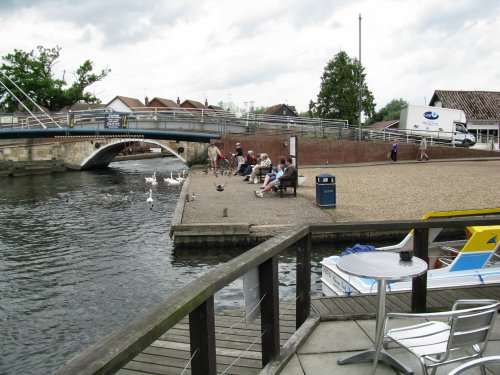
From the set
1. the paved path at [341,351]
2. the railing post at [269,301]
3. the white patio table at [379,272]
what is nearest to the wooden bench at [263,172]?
the paved path at [341,351]

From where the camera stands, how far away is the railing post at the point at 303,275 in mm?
3879

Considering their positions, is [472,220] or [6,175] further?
[6,175]

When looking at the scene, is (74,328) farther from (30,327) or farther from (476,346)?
(476,346)

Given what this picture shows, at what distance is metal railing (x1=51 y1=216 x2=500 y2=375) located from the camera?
172 centimetres

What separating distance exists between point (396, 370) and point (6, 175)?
40.8 m

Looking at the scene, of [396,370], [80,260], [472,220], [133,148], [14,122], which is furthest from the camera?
[133,148]

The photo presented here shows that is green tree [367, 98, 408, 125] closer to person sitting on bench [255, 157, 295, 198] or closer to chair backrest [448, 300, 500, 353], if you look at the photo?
person sitting on bench [255, 157, 295, 198]

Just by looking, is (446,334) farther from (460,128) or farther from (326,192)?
(460,128)

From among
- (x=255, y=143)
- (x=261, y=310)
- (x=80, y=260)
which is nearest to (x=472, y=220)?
(x=261, y=310)

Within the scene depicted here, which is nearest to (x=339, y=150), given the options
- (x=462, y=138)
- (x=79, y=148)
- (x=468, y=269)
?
(x=462, y=138)

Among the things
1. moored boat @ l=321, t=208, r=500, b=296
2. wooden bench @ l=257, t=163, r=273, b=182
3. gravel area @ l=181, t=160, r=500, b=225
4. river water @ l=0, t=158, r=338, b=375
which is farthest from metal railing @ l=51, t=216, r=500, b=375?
wooden bench @ l=257, t=163, r=273, b=182

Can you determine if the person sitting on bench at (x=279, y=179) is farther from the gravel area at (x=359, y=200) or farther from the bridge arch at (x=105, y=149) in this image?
the bridge arch at (x=105, y=149)

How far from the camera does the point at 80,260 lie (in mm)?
11312

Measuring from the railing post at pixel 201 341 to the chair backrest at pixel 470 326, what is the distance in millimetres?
1365
